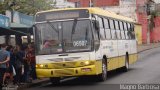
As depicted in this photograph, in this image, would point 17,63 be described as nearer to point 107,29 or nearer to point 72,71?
point 72,71

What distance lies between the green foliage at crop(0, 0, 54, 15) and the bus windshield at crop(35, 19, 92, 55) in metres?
8.39

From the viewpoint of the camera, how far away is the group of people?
1809 centimetres

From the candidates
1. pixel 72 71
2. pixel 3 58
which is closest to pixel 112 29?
pixel 72 71

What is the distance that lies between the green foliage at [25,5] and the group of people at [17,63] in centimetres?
651

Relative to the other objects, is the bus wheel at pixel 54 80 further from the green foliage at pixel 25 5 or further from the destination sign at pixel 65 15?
the green foliage at pixel 25 5

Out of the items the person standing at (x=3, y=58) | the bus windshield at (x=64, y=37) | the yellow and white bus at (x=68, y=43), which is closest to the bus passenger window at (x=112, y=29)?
the yellow and white bus at (x=68, y=43)

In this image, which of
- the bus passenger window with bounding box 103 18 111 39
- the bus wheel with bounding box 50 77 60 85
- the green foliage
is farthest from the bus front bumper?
the green foliage

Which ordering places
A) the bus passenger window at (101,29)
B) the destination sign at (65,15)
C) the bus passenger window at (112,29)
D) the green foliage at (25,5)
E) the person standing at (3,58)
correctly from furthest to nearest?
the green foliage at (25,5) < the bus passenger window at (112,29) < the bus passenger window at (101,29) < the destination sign at (65,15) < the person standing at (3,58)

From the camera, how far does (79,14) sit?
63.5 ft

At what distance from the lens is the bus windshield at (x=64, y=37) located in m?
19.0

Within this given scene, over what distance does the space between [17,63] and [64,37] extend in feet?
7.48

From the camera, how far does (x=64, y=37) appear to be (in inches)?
750

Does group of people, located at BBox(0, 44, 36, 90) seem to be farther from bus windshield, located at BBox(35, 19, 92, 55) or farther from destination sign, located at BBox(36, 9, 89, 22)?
destination sign, located at BBox(36, 9, 89, 22)

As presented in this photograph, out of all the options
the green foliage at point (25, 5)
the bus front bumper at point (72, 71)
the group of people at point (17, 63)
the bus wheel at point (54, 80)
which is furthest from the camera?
the green foliage at point (25, 5)
